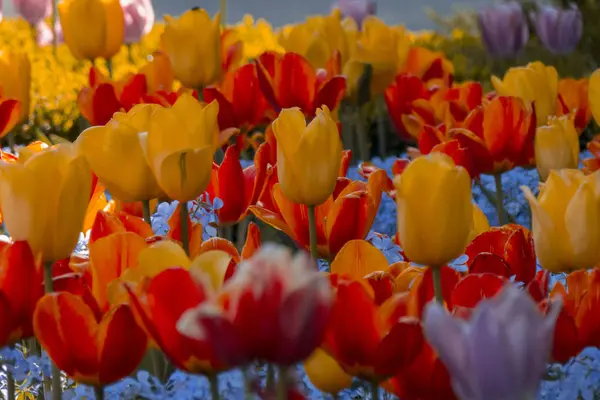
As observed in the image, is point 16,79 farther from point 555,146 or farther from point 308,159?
point 308,159

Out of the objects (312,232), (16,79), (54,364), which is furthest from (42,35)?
(54,364)

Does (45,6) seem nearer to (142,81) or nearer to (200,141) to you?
(142,81)

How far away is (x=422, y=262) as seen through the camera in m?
1.72

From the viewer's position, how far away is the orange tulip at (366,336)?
1.51m

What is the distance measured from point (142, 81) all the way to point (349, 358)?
2.32 m

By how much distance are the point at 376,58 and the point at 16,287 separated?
10.0ft

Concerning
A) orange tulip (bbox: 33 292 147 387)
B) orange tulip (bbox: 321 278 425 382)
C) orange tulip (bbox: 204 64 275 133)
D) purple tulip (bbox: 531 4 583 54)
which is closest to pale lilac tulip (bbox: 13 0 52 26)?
purple tulip (bbox: 531 4 583 54)

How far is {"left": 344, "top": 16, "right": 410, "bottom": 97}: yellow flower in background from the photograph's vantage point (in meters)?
4.36

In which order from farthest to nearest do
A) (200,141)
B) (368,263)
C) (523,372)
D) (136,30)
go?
(136,30), (200,141), (368,263), (523,372)

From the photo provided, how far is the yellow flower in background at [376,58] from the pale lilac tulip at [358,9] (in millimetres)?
2869

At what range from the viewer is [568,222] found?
1850 mm

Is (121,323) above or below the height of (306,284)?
below

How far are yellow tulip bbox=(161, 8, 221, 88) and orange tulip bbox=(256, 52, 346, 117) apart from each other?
25 centimetres

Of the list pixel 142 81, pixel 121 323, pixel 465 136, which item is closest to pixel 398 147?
pixel 142 81
